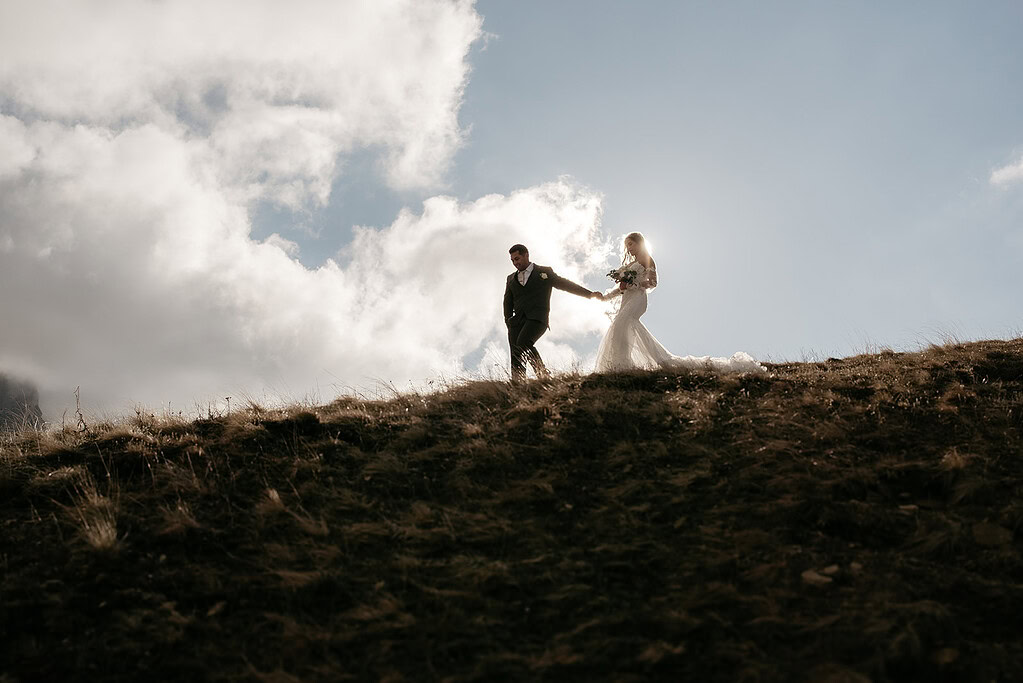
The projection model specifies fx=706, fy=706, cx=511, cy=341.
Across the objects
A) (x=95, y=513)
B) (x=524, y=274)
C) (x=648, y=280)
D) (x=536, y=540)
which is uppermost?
(x=524, y=274)

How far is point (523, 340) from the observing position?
12195 millimetres

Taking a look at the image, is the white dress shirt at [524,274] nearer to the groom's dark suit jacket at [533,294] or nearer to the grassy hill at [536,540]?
the groom's dark suit jacket at [533,294]

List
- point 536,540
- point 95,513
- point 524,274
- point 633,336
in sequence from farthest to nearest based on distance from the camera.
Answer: point 524,274 < point 633,336 < point 95,513 < point 536,540

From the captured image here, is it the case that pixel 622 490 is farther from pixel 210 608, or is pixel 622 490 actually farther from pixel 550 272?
pixel 550 272

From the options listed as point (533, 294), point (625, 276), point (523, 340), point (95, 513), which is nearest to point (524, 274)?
point (533, 294)

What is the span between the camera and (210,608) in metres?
5.20

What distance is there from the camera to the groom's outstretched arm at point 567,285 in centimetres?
1256

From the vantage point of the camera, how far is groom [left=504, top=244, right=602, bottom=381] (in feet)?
40.0

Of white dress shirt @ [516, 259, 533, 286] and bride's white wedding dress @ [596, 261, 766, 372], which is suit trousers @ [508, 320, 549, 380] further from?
bride's white wedding dress @ [596, 261, 766, 372]

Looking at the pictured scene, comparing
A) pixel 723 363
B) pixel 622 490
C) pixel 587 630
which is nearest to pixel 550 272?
pixel 723 363

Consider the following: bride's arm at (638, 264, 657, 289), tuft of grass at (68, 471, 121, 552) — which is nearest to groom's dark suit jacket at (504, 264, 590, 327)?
bride's arm at (638, 264, 657, 289)

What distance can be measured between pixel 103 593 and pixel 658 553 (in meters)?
4.31

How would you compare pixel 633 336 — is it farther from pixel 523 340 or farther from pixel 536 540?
pixel 536 540

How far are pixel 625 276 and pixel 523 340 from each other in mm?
2084
